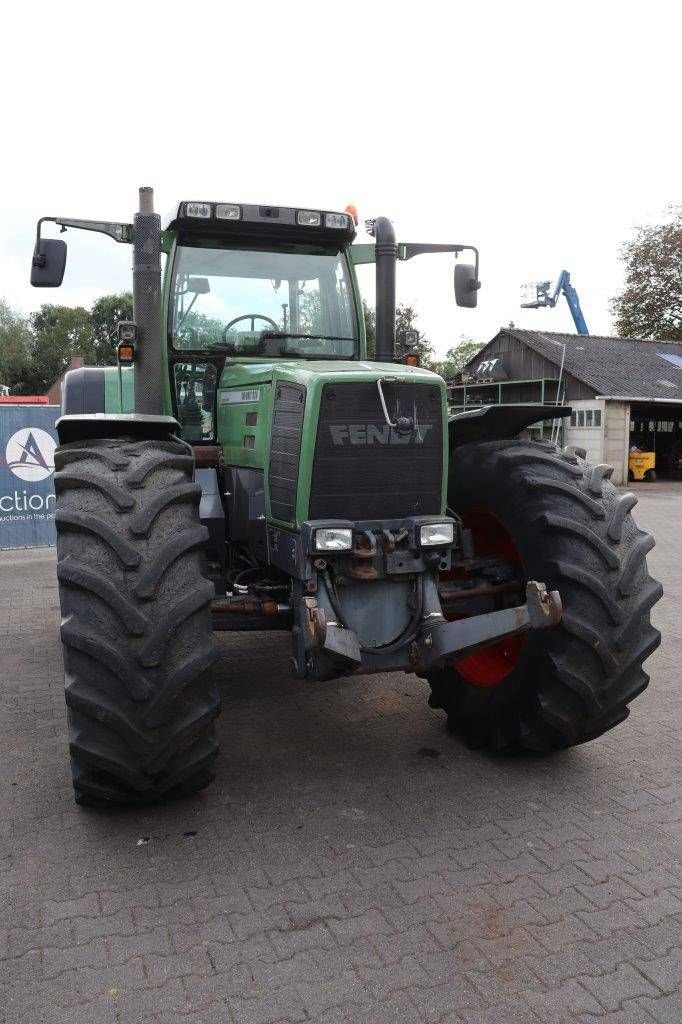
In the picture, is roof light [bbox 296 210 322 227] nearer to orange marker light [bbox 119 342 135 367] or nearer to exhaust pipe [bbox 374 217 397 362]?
exhaust pipe [bbox 374 217 397 362]

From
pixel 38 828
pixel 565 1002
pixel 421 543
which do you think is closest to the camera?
pixel 565 1002

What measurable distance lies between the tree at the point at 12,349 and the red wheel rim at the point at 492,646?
2043 inches

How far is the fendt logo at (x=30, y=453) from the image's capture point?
11.2 metres

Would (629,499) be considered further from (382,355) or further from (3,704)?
(3,704)

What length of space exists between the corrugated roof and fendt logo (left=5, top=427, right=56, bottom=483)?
19945 millimetres

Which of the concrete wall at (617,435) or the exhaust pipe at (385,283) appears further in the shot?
the concrete wall at (617,435)

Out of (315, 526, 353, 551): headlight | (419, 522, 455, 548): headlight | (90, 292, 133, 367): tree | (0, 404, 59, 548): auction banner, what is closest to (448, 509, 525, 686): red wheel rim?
(419, 522, 455, 548): headlight

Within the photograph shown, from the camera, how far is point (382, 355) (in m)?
5.32

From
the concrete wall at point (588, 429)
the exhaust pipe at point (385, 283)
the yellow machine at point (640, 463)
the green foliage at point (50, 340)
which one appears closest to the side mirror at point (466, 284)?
the exhaust pipe at point (385, 283)

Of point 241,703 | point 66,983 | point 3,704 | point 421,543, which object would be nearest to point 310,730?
point 241,703

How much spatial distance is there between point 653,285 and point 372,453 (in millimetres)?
43798

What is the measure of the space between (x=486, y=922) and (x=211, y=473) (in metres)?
2.81

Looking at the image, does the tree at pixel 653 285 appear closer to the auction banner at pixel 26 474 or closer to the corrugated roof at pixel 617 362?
the corrugated roof at pixel 617 362

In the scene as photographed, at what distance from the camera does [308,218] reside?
489 centimetres
